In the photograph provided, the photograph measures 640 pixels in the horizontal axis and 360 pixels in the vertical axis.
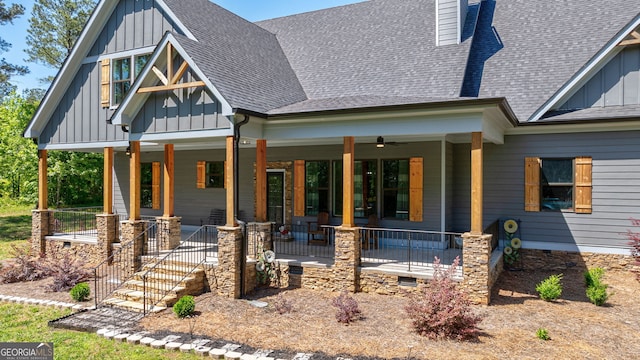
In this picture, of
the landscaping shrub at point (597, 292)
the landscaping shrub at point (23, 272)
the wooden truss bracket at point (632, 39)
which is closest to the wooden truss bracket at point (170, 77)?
the landscaping shrub at point (23, 272)

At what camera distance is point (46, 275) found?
38.2ft

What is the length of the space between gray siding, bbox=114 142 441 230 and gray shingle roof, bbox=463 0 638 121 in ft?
9.02

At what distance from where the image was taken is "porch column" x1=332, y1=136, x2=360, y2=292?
9461mm

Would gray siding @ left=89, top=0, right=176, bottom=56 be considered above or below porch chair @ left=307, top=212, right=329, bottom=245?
above

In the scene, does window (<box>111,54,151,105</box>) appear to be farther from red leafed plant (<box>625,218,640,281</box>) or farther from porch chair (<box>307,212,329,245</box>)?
red leafed plant (<box>625,218,640,281</box>)

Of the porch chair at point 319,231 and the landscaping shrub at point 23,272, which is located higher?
the porch chair at point 319,231

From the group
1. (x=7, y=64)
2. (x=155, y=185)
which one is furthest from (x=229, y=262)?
(x=7, y=64)

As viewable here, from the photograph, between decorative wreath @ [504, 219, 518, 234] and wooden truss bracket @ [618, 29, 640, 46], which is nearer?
wooden truss bracket @ [618, 29, 640, 46]

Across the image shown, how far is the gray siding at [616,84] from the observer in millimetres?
10617

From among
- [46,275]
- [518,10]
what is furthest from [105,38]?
[518,10]

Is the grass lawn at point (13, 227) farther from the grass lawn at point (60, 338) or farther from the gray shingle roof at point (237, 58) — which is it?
the gray shingle roof at point (237, 58)

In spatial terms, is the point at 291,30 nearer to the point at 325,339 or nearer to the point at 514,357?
the point at 325,339

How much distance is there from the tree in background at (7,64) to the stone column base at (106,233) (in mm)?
19058

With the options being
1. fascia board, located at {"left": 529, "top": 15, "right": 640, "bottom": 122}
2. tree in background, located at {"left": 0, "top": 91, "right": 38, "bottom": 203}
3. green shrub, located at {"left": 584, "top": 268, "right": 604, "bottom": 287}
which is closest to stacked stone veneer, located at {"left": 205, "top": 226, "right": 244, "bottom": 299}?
green shrub, located at {"left": 584, "top": 268, "right": 604, "bottom": 287}
